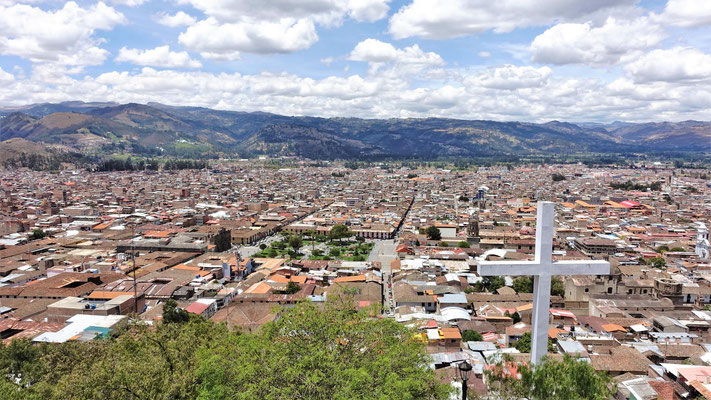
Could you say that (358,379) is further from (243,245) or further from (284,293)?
(243,245)

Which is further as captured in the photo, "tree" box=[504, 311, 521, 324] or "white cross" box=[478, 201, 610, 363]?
"tree" box=[504, 311, 521, 324]

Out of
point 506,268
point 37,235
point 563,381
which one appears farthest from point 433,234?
point 37,235

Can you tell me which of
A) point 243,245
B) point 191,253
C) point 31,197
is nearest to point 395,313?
point 191,253

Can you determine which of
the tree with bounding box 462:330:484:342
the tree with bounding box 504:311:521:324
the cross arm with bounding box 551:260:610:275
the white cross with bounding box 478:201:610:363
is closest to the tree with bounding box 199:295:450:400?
the white cross with bounding box 478:201:610:363

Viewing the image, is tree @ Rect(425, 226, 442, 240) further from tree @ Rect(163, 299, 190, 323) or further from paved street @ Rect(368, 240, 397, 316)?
tree @ Rect(163, 299, 190, 323)

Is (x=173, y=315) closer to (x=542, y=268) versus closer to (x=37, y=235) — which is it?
(x=542, y=268)

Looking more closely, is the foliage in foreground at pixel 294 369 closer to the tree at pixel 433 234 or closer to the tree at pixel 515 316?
the tree at pixel 515 316

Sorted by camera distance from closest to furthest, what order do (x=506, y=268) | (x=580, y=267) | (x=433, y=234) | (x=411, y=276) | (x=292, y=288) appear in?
(x=506, y=268)
(x=580, y=267)
(x=292, y=288)
(x=411, y=276)
(x=433, y=234)
